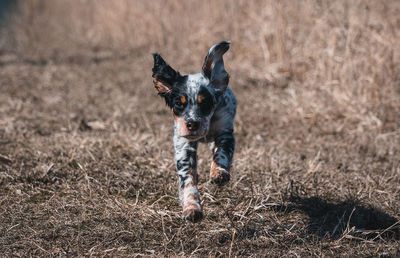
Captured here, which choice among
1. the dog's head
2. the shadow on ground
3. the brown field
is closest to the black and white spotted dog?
the dog's head

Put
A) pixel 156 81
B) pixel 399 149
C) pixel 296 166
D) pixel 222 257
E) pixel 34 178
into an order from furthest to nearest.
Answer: pixel 399 149
pixel 296 166
pixel 34 178
pixel 156 81
pixel 222 257

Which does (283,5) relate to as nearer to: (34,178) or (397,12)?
(397,12)

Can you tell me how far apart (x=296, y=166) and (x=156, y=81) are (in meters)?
1.75

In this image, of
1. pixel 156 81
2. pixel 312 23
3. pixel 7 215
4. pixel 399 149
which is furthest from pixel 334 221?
pixel 312 23

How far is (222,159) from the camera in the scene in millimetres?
3027

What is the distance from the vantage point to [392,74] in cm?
538

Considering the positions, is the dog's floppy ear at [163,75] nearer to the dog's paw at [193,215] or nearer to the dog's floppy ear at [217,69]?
the dog's floppy ear at [217,69]

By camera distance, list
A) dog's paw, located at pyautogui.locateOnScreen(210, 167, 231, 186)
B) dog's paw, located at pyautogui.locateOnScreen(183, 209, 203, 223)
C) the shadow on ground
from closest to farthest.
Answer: dog's paw, located at pyautogui.locateOnScreen(183, 209, 203, 223), dog's paw, located at pyautogui.locateOnScreen(210, 167, 231, 186), the shadow on ground

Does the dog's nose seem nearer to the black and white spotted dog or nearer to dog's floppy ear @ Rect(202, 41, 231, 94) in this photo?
the black and white spotted dog

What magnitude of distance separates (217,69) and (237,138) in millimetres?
2187

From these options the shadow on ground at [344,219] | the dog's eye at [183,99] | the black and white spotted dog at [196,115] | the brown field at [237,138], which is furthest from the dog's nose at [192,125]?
the shadow on ground at [344,219]

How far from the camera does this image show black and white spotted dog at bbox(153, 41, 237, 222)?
284cm

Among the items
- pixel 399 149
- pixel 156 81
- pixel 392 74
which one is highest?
pixel 156 81

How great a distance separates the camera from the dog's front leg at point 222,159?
9.34 feet
